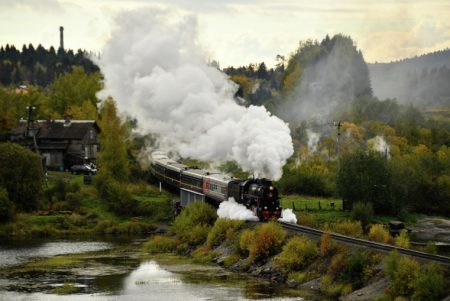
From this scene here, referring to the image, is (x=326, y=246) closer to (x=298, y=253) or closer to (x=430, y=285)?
(x=298, y=253)

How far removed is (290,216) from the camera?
7600 cm

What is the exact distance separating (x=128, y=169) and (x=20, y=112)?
130 ft

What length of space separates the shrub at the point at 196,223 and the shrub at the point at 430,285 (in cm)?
3317

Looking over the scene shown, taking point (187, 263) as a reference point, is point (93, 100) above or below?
above

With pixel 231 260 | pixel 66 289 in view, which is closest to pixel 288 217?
pixel 231 260

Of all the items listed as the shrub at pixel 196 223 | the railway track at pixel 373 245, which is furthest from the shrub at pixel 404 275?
the shrub at pixel 196 223

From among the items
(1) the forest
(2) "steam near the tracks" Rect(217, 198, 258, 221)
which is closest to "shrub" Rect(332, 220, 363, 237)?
(2) "steam near the tracks" Rect(217, 198, 258, 221)

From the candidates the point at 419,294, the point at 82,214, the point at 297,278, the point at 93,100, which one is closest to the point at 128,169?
the point at 82,214

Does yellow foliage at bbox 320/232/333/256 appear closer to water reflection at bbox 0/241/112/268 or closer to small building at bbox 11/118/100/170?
water reflection at bbox 0/241/112/268

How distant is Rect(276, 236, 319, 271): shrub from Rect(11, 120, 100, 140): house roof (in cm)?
7535

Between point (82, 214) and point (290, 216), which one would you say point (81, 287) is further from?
point (82, 214)

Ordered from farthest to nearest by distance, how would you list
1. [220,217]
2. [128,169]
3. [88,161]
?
[88,161] → [128,169] → [220,217]

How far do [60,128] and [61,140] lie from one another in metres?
3.50

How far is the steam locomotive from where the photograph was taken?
229ft
